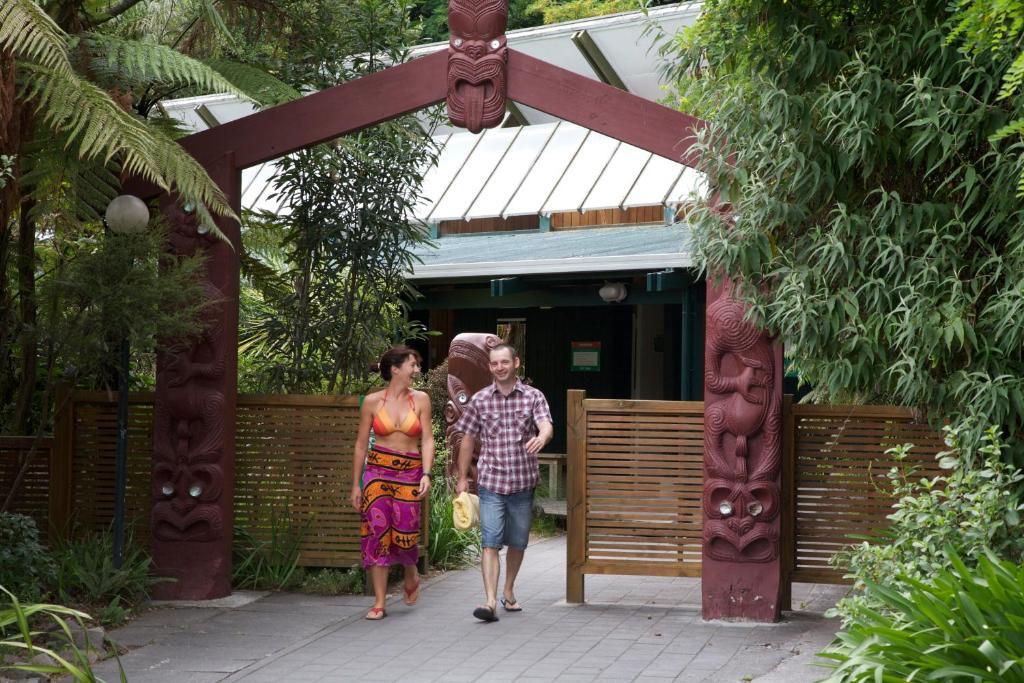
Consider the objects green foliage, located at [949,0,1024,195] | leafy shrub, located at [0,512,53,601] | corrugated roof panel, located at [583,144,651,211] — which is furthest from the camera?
corrugated roof panel, located at [583,144,651,211]

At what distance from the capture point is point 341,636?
7.99 m

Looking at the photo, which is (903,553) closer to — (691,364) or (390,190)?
(390,190)

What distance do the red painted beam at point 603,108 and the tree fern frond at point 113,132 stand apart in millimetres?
2179

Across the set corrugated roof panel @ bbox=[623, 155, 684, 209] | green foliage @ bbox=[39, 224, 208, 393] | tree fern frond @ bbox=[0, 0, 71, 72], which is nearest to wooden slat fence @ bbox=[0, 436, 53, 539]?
green foliage @ bbox=[39, 224, 208, 393]

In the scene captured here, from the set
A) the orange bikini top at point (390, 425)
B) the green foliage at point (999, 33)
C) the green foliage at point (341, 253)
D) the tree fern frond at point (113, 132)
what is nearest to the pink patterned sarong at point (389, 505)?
the orange bikini top at point (390, 425)

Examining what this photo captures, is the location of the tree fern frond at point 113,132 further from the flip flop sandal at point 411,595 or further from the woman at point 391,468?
the flip flop sandal at point 411,595

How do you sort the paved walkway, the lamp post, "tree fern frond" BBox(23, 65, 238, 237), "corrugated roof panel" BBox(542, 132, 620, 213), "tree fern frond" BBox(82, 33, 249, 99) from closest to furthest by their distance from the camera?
the paved walkway
"tree fern frond" BBox(23, 65, 238, 237)
"tree fern frond" BBox(82, 33, 249, 99)
the lamp post
"corrugated roof panel" BBox(542, 132, 620, 213)

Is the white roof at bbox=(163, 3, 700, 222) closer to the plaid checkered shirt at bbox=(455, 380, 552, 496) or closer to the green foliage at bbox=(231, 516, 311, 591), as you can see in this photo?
the green foliage at bbox=(231, 516, 311, 591)

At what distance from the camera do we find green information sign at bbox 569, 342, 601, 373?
20016mm

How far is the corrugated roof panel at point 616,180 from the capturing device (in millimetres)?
18906

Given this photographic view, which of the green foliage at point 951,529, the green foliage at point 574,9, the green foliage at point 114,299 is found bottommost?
the green foliage at point 951,529

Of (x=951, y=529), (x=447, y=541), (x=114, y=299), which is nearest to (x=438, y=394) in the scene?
(x=447, y=541)

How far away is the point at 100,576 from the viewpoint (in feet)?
28.0

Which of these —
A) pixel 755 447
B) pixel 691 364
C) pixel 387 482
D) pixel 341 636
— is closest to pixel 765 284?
pixel 755 447
